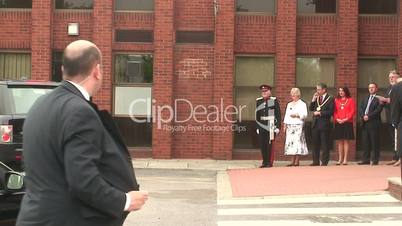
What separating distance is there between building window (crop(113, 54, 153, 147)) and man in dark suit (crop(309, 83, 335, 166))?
476 cm

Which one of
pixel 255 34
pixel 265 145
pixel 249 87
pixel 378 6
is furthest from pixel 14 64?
pixel 378 6

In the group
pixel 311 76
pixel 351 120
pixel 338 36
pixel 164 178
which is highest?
pixel 338 36

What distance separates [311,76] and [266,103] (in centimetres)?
284

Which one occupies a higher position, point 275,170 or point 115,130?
point 115,130

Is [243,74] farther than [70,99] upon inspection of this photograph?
Yes

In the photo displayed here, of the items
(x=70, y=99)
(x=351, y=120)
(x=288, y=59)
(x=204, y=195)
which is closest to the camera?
(x=70, y=99)

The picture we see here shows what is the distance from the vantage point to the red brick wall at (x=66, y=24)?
17594 mm

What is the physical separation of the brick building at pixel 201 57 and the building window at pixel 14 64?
33cm

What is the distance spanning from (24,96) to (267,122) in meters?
6.90

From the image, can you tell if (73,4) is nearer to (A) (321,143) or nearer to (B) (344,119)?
(A) (321,143)

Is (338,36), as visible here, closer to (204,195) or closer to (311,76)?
(311,76)

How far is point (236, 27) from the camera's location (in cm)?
1727

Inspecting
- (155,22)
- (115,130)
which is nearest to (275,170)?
(155,22)

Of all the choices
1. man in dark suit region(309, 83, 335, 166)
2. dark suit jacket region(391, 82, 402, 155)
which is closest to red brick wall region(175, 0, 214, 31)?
man in dark suit region(309, 83, 335, 166)
